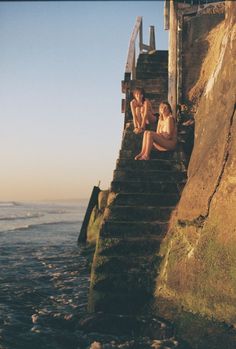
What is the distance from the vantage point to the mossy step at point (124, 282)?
15.1 feet

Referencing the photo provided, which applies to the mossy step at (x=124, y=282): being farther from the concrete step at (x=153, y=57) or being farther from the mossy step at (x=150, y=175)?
the concrete step at (x=153, y=57)

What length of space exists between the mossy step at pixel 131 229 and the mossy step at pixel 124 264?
0.39 meters

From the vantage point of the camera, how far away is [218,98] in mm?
4824

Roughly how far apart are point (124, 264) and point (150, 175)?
78.5 inches

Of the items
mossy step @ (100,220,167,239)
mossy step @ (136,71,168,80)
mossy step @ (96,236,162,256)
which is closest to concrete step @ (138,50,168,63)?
mossy step @ (136,71,168,80)

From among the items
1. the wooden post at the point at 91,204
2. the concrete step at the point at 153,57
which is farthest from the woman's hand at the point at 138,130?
the concrete step at the point at 153,57

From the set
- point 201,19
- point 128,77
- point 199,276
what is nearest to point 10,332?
point 199,276

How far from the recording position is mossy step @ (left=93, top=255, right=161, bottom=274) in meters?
4.73

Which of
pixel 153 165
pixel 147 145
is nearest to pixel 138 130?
pixel 147 145

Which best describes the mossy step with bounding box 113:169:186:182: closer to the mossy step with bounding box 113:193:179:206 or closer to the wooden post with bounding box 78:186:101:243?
the mossy step with bounding box 113:193:179:206

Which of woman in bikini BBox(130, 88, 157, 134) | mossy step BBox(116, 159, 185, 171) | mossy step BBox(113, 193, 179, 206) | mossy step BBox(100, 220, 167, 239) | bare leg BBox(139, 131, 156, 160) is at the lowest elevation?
mossy step BBox(100, 220, 167, 239)

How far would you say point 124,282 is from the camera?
464cm

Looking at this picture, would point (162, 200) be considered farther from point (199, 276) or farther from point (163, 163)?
point (199, 276)

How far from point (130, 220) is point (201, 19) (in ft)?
24.9
